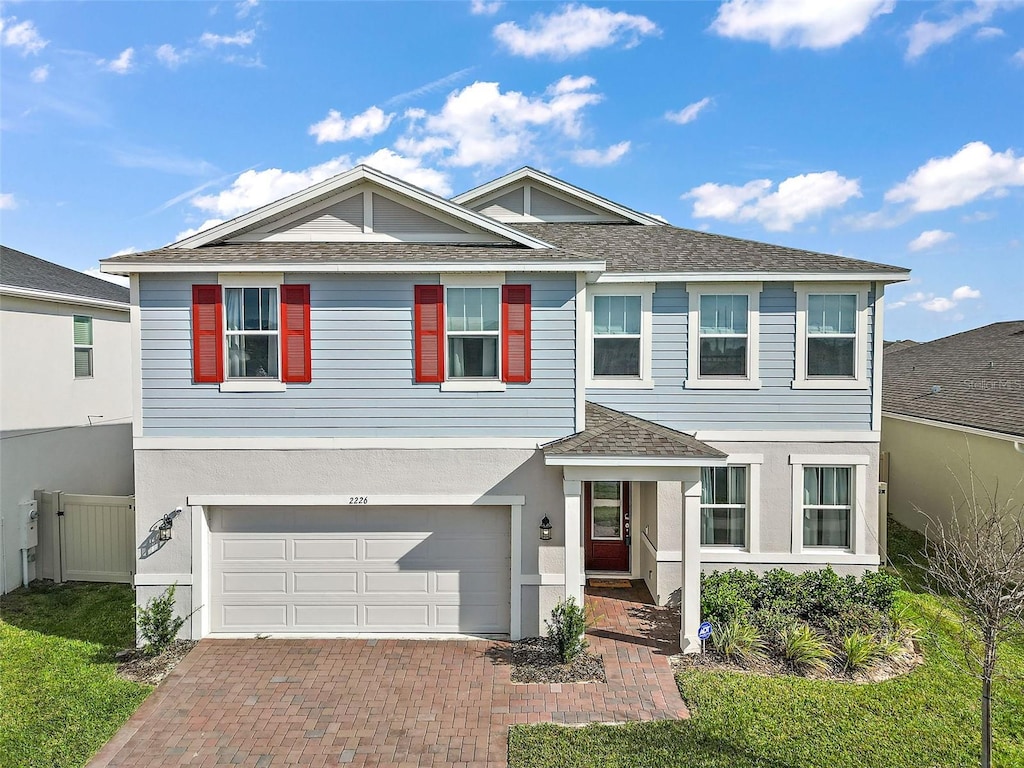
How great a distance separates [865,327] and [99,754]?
12272 millimetres

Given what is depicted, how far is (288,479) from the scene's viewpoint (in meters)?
8.87

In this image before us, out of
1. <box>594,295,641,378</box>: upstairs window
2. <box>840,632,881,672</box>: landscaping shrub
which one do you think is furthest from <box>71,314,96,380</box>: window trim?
<box>840,632,881,672</box>: landscaping shrub

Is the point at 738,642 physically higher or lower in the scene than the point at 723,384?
lower

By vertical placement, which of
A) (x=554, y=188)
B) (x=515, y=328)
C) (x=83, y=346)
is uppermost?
(x=554, y=188)

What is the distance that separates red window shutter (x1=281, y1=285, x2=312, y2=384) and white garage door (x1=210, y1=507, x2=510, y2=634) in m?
2.12

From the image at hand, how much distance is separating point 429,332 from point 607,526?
5.62 metres

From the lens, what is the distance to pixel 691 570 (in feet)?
27.7

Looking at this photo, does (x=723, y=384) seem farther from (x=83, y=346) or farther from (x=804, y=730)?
(x=83, y=346)

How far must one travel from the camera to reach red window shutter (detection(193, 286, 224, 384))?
866 centimetres

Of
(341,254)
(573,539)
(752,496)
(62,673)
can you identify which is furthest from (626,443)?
(62,673)

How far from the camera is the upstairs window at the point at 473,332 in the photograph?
8797mm

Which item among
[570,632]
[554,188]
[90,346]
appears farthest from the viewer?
[90,346]

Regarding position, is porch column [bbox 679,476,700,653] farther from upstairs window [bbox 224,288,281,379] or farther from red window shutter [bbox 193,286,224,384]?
red window shutter [bbox 193,286,224,384]

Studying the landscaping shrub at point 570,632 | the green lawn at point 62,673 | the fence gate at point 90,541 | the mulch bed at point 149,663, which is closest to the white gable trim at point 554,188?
the landscaping shrub at point 570,632
